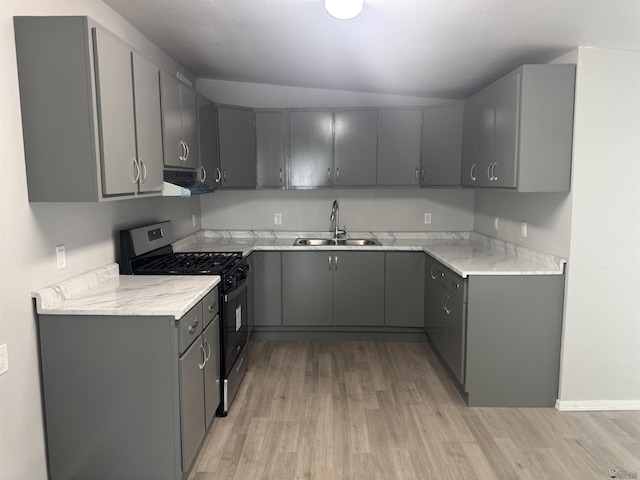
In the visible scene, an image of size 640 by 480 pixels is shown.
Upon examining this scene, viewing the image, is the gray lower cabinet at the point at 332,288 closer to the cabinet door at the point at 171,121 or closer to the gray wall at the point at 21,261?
the cabinet door at the point at 171,121

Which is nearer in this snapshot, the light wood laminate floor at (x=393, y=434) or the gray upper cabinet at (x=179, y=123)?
the light wood laminate floor at (x=393, y=434)

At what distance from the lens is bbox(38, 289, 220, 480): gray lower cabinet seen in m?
2.22

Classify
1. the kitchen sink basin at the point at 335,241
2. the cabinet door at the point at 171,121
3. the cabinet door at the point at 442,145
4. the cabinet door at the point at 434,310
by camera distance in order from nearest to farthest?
the cabinet door at the point at 171,121 < the cabinet door at the point at 434,310 < the cabinet door at the point at 442,145 < the kitchen sink basin at the point at 335,241

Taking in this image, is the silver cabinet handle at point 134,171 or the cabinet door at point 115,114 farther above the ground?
the cabinet door at point 115,114

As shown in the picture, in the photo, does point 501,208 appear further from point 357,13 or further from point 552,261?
point 357,13

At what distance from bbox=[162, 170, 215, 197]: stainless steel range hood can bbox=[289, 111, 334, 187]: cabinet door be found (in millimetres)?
933

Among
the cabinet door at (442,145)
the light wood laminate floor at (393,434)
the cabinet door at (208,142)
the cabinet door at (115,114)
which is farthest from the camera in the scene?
the cabinet door at (442,145)

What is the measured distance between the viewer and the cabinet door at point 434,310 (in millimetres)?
3779

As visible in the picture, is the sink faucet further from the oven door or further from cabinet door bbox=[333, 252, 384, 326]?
the oven door

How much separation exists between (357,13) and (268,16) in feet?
1.93

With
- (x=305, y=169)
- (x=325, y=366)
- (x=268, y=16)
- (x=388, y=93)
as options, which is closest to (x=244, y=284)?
(x=325, y=366)

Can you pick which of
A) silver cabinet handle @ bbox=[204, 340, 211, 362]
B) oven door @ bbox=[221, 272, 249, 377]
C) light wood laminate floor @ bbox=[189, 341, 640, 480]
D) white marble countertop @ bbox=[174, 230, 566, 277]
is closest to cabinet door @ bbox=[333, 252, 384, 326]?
white marble countertop @ bbox=[174, 230, 566, 277]

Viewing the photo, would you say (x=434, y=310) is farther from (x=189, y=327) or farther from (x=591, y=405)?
(x=189, y=327)

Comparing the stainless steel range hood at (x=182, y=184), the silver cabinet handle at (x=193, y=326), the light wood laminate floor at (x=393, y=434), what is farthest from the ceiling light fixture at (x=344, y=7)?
the light wood laminate floor at (x=393, y=434)
